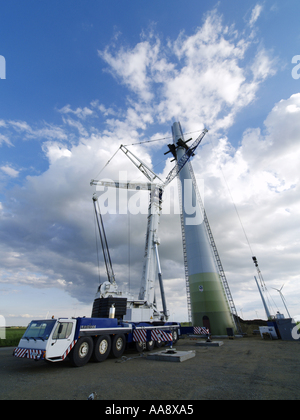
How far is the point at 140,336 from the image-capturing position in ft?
39.9

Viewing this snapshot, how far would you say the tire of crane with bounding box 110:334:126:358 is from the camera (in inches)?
420

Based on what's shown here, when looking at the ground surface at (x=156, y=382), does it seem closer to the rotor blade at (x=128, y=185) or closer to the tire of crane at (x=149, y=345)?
the tire of crane at (x=149, y=345)

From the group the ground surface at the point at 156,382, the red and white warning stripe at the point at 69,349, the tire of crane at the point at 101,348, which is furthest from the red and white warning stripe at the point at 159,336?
the red and white warning stripe at the point at 69,349

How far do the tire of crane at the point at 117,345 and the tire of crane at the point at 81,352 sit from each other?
1.70m

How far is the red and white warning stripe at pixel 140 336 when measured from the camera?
12.0 meters

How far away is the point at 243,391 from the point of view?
547 cm

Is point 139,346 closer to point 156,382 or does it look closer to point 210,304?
point 156,382

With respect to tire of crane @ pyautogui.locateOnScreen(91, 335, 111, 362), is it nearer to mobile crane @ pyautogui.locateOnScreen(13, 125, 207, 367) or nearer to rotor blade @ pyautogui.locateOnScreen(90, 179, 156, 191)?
mobile crane @ pyautogui.locateOnScreen(13, 125, 207, 367)

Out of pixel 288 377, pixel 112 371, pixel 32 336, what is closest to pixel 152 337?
pixel 112 371
